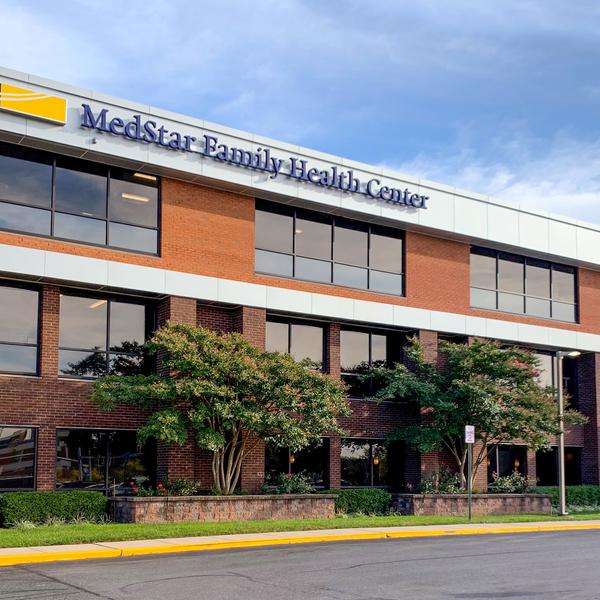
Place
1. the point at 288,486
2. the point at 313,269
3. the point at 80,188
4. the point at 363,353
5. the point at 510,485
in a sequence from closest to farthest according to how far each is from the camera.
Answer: the point at 80,188 < the point at 288,486 < the point at 313,269 < the point at 363,353 < the point at 510,485

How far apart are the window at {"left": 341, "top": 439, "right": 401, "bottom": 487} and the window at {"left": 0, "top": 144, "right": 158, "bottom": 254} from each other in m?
10.2

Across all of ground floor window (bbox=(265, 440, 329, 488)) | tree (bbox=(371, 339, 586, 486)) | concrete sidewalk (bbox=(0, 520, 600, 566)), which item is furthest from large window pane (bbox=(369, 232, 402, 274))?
concrete sidewalk (bbox=(0, 520, 600, 566))

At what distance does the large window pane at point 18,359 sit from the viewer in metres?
25.8

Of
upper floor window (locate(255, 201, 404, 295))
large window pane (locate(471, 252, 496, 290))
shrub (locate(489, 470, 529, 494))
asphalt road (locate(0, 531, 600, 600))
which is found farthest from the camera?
large window pane (locate(471, 252, 496, 290))

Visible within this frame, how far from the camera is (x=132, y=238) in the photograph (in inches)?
1097

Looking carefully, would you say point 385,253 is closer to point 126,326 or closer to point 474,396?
point 474,396

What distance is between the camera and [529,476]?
124 ft

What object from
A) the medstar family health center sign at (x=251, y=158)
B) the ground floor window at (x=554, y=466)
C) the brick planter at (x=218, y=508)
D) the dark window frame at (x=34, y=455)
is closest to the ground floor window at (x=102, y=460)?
the dark window frame at (x=34, y=455)

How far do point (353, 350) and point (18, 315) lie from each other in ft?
40.0

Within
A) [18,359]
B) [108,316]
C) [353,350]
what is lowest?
[18,359]

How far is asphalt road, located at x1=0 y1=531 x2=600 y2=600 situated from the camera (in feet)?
45.4

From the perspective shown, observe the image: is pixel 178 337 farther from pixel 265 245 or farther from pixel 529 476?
pixel 529 476

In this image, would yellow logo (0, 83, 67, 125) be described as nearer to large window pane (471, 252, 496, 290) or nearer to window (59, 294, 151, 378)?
window (59, 294, 151, 378)

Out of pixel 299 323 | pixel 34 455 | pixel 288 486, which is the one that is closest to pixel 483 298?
pixel 299 323
